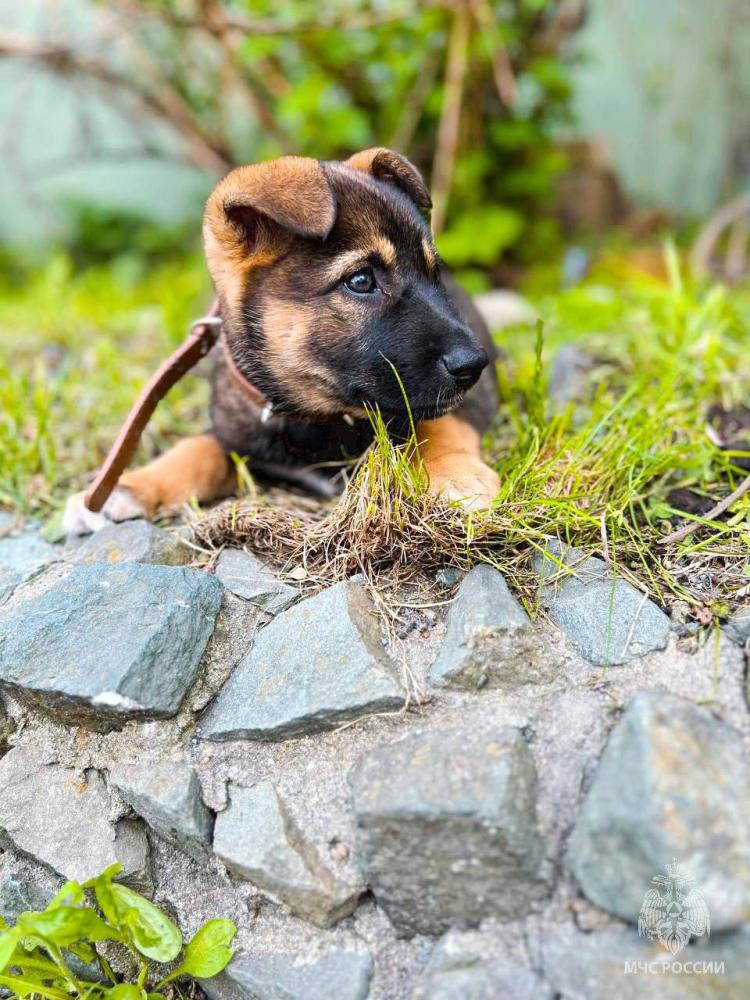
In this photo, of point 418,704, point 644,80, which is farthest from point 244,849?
point 644,80

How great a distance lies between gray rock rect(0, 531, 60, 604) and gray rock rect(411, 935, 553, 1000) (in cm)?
180

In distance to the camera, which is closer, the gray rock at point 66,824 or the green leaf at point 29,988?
the green leaf at point 29,988

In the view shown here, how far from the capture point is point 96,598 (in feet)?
8.68

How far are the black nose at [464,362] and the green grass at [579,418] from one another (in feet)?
1.13

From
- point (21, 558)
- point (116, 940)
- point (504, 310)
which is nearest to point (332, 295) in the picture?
point (21, 558)

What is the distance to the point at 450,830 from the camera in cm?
203

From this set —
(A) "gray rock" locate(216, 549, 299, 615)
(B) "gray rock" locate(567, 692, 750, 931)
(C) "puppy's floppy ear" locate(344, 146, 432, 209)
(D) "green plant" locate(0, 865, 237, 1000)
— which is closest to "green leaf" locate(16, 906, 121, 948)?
(D) "green plant" locate(0, 865, 237, 1000)

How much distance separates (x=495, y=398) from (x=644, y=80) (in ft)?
25.2

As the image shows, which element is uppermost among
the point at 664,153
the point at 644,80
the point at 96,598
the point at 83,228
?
the point at 96,598

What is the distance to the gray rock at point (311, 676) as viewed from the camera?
2.33m

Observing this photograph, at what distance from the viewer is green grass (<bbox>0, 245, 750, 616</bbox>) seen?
2674 millimetres

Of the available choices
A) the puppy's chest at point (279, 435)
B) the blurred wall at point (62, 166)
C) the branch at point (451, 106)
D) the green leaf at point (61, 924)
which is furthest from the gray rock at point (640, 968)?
the blurred wall at point (62, 166)

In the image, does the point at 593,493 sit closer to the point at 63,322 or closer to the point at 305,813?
the point at 305,813

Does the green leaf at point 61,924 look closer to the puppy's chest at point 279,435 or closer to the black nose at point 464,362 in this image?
the puppy's chest at point 279,435
